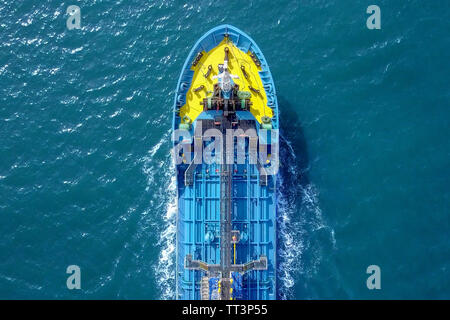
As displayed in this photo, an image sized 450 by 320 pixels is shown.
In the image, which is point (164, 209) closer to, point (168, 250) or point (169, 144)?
point (168, 250)

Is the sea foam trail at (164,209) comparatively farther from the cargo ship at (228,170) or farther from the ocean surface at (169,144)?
the cargo ship at (228,170)

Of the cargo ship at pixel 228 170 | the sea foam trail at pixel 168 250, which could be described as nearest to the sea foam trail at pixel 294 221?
the cargo ship at pixel 228 170

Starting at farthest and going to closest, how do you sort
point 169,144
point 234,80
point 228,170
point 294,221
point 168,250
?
point 169,144, point 294,221, point 168,250, point 234,80, point 228,170

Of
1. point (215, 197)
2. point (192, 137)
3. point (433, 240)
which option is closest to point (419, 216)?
point (433, 240)

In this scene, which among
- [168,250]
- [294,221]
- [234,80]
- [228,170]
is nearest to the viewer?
[228,170]

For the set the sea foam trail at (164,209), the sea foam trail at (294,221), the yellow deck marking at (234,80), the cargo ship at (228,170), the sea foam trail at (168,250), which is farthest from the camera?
the sea foam trail at (294,221)

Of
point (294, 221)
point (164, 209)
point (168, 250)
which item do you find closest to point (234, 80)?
point (164, 209)
